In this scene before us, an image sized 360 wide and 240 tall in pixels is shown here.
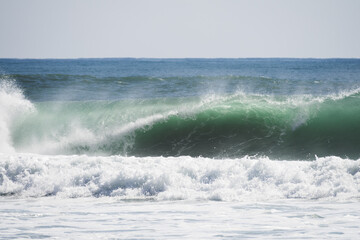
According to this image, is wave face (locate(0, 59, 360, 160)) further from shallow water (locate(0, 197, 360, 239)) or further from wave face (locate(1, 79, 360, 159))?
shallow water (locate(0, 197, 360, 239))

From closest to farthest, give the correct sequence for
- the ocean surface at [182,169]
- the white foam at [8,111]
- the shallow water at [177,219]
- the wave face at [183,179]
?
1. the shallow water at [177,219]
2. the ocean surface at [182,169]
3. the wave face at [183,179]
4. the white foam at [8,111]

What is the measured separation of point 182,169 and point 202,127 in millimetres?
5718

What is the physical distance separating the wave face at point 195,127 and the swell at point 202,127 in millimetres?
27

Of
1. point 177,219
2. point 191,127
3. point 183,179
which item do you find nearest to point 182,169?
point 183,179

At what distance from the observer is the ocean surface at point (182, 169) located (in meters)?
6.80

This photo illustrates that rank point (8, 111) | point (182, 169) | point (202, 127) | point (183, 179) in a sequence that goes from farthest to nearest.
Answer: point (8, 111) < point (202, 127) < point (182, 169) < point (183, 179)

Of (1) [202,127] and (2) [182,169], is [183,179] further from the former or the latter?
(1) [202,127]

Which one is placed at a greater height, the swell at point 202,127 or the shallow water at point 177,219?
the swell at point 202,127

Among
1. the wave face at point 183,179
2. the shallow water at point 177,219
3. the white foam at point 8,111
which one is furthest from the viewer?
the white foam at point 8,111

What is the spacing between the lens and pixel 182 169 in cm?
927

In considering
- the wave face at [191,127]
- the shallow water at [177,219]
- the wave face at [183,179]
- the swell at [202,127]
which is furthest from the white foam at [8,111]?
the shallow water at [177,219]

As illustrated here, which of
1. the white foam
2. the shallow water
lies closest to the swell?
the white foam

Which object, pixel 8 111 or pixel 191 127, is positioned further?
pixel 8 111

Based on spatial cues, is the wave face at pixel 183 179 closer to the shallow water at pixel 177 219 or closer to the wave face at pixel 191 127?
the shallow water at pixel 177 219
